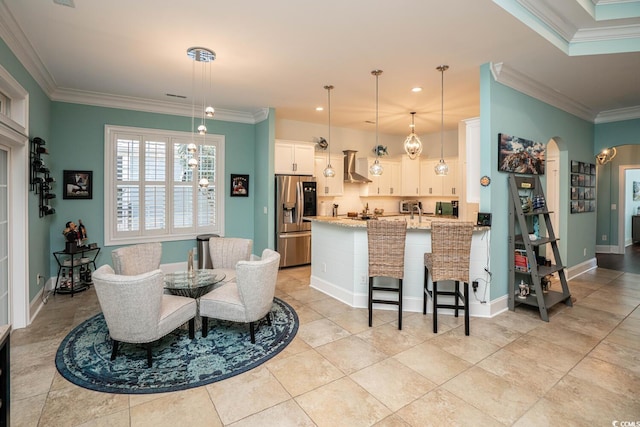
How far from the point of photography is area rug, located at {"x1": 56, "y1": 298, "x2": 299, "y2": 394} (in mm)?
2443

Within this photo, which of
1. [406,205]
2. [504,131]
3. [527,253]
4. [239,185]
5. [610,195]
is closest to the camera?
[527,253]

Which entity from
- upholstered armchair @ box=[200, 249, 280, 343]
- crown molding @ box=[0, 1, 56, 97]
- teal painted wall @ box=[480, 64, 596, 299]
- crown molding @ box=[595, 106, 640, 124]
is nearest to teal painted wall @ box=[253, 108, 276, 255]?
upholstered armchair @ box=[200, 249, 280, 343]

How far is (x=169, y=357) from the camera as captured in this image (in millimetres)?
2803

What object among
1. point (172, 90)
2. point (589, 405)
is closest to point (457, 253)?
point (589, 405)

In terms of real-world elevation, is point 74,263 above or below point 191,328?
above

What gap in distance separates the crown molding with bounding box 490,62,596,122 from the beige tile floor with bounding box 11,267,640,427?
2.90 m

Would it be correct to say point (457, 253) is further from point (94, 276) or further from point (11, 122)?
point (11, 122)

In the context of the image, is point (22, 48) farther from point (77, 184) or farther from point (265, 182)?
point (265, 182)

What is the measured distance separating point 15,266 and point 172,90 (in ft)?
9.68

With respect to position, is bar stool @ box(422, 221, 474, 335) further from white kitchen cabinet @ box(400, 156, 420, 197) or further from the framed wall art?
white kitchen cabinet @ box(400, 156, 420, 197)

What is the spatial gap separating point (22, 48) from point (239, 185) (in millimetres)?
3480

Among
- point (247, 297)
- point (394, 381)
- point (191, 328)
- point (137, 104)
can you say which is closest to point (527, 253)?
point (394, 381)

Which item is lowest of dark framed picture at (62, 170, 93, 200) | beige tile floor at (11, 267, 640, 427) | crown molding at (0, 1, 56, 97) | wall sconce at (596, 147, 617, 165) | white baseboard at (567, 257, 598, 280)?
beige tile floor at (11, 267, 640, 427)

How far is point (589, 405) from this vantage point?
2180 mm
